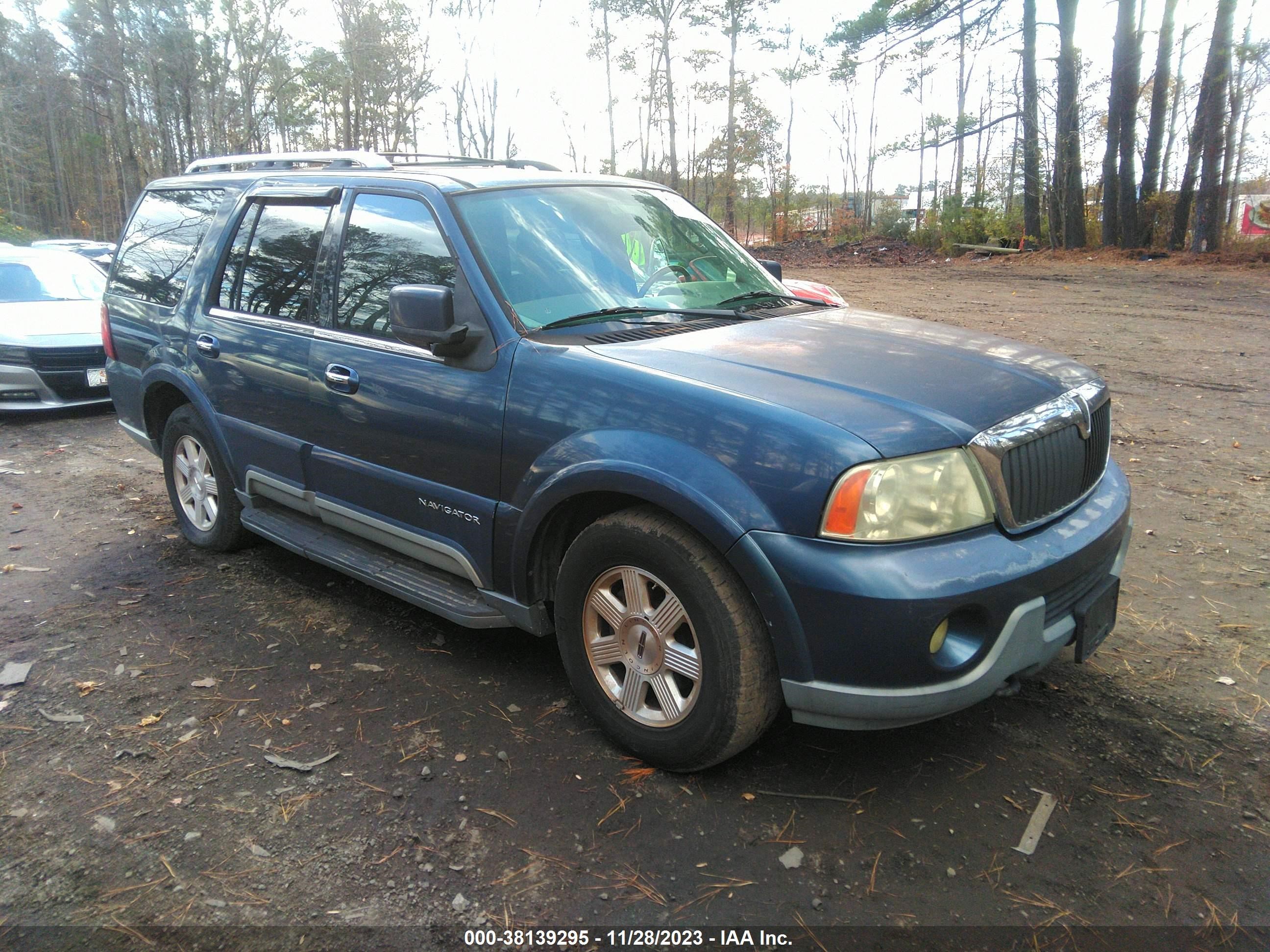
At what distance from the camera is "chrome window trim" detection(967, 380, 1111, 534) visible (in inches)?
102

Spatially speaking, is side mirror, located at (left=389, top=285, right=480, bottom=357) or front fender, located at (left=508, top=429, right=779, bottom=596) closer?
front fender, located at (left=508, top=429, right=779, bottom=596)

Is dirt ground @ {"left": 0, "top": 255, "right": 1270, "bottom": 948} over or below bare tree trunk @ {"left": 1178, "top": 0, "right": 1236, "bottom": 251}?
below

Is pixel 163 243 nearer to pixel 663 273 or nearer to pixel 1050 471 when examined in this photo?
pixel 663 273

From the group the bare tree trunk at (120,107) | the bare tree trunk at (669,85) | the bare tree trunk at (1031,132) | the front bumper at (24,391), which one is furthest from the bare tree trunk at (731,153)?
the front bumper at (24,391)

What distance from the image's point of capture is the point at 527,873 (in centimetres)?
250

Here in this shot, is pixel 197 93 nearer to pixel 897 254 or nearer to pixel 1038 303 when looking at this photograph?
pixel 897 254

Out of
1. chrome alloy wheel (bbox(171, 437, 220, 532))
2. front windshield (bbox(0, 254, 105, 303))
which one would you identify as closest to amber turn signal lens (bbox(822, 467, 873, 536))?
chrome alloy wheel (bbox(171, 437, 220, 532))

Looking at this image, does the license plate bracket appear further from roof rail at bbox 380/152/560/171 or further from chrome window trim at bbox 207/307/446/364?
roof rail at bbox 380/152/560/171

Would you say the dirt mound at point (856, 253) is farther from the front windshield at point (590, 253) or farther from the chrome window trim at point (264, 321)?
the chrome window trim at point (264, 321)

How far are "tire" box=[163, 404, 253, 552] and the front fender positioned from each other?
2.27m

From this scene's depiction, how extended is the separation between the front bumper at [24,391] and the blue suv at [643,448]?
16.4 feet

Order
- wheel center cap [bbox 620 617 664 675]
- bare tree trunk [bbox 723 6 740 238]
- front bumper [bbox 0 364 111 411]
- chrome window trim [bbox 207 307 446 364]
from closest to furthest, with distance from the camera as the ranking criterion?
wheel center cap [bbox 620 617 664 675] → chrome window trim [bbox 207 307 446 364] → front bumper [bbox 0 364 111 411] → bare tree trunk [bbox 723 6 740 238]

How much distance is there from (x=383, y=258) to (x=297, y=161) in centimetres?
141

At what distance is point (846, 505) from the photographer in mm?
2414
